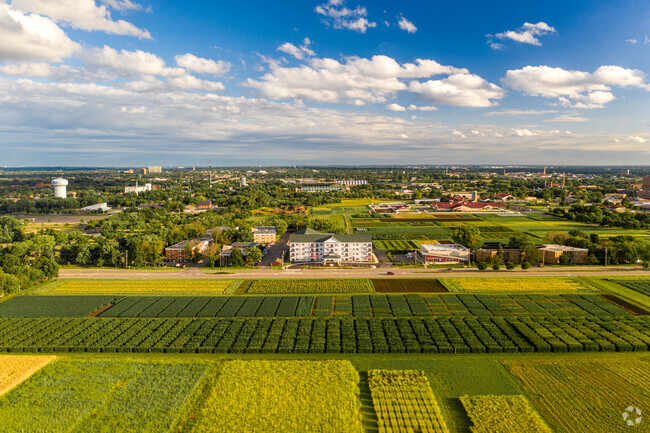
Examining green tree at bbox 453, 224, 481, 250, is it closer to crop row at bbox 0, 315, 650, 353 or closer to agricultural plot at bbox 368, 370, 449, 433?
crop row at bbox 0, 315, 650, 353

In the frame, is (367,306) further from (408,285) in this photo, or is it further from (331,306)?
(408,285)

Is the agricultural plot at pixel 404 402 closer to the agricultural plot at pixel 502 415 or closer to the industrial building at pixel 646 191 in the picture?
the agricultural plot at pixel 502 415

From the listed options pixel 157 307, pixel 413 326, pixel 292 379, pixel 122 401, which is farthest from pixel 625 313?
pixel 157 307

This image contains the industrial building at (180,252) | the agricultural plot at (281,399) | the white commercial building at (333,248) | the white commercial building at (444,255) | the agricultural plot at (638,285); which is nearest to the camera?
the agricultural plot at (281,399)

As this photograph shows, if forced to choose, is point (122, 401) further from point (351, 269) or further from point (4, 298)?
point (351, 269)

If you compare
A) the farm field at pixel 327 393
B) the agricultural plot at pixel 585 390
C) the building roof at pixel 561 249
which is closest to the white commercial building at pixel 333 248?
the building roof at pixel 561 249

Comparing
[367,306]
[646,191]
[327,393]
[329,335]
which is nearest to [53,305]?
[329,335]
